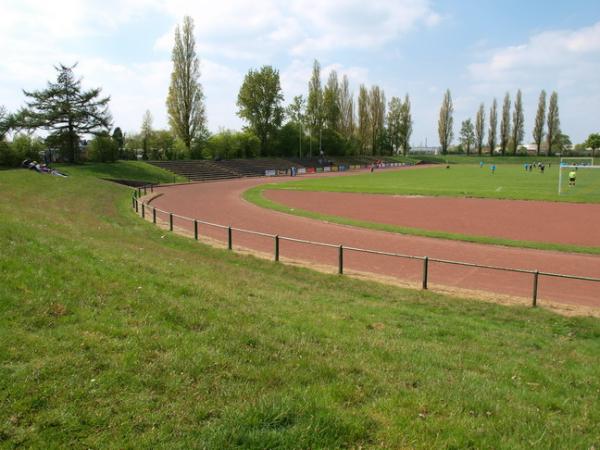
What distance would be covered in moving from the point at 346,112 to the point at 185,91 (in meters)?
57.4

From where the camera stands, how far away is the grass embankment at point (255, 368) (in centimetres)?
380

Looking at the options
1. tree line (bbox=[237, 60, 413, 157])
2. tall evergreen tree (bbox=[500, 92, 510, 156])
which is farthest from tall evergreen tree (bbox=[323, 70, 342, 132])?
tall evergreen tree (bbox=[500, 92, 510, 156])

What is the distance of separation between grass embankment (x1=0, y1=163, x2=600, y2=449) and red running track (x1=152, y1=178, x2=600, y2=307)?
319cm

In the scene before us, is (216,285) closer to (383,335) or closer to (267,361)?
(383,335)

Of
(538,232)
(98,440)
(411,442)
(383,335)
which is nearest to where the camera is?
(98,440)

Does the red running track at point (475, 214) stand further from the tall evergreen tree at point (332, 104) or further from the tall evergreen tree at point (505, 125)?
the tall evergreen tree at point (505, 125)

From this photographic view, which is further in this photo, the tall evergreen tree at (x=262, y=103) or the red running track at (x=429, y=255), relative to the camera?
the tall evergreen tree at (x=262, y=103)

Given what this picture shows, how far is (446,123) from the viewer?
13950 centimetres

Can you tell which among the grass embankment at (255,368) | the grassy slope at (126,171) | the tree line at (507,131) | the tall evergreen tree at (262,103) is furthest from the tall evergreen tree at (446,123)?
the grass embankment at (255,368)

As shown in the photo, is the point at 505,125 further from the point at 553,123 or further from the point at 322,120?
the point at 322,120

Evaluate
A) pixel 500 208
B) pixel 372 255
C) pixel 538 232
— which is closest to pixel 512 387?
pixel 372 255

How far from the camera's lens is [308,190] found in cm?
4341

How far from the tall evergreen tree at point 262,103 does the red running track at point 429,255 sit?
70.9 meters

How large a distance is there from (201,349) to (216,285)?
447 cm
